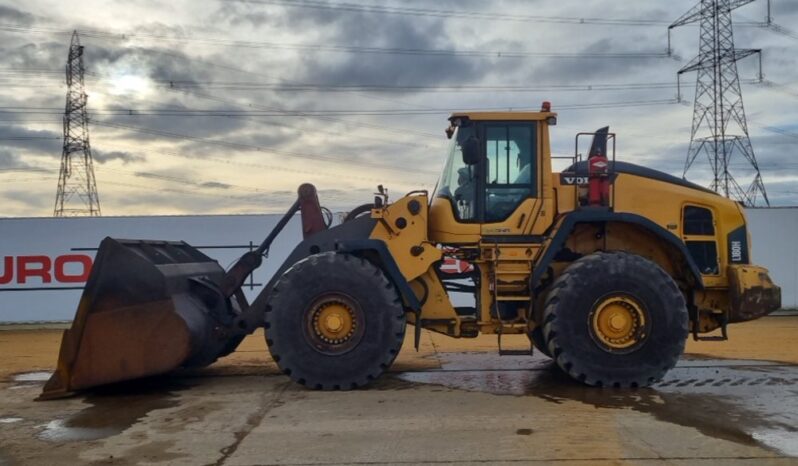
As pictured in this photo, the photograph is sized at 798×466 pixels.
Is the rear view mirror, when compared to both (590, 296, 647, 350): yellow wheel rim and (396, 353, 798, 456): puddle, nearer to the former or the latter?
(590, 296, 647, 350): yellow wheel rim

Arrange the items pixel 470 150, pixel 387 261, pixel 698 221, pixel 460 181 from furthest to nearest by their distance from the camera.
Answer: pixel 460 181 → pixel 698 221 → pixel 387 261 → pixel 470 150

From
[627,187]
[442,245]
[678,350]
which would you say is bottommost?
[678,350]

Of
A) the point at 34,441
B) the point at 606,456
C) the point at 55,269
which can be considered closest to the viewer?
the point at 606,456

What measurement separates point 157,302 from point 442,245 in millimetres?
3055

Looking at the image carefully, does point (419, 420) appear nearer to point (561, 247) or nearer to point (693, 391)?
point (561, 247)

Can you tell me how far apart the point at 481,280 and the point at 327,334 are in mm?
1789

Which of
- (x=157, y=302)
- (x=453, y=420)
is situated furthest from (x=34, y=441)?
(x=453, y=420)

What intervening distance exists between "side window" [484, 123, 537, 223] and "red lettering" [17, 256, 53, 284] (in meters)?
12.7

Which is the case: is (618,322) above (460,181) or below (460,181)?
below

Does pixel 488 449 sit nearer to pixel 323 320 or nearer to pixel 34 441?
pixel 323 320

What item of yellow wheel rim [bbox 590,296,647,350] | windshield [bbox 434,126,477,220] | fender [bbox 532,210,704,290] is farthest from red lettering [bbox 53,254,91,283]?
yellow wheel rim [bbox 590,296,647,350]

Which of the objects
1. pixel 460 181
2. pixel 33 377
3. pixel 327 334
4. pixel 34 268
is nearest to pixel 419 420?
pixel 327 334

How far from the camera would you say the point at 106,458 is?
17.6ft

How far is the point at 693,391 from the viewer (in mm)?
7520
